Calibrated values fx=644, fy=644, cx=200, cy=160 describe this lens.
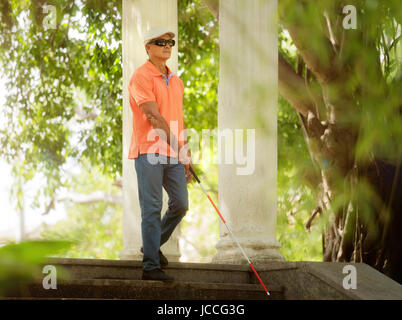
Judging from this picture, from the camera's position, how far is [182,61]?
11.7 metres

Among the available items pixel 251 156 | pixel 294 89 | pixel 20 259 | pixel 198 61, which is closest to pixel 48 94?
pixel 198 61

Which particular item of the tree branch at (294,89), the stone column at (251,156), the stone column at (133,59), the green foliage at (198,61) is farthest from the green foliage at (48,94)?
the stone column at (251,156)

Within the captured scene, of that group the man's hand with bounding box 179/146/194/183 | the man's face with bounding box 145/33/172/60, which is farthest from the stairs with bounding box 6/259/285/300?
the man's face with bounding box 145/33/172/60

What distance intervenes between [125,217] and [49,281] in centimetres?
257

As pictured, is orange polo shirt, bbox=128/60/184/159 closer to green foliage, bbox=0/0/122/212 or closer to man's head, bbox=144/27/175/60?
man's head, bbox=144/27/175/60

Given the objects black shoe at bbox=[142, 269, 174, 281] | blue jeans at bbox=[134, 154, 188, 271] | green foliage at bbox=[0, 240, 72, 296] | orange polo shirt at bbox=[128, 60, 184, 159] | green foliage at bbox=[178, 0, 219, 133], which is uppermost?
green foliage at bbox=[178, 0, 219, 133]

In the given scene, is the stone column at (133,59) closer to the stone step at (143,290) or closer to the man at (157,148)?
the man at (157,148)

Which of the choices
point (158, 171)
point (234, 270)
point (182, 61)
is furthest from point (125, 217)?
point (182, 61)

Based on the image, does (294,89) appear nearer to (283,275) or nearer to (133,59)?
(133,59)

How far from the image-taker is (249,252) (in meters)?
5.86

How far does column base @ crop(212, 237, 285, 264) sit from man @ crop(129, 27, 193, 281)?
951 mm

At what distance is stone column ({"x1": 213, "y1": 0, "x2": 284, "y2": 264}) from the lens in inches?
234

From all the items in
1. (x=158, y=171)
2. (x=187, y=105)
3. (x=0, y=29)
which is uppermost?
(x=0, y=29)
